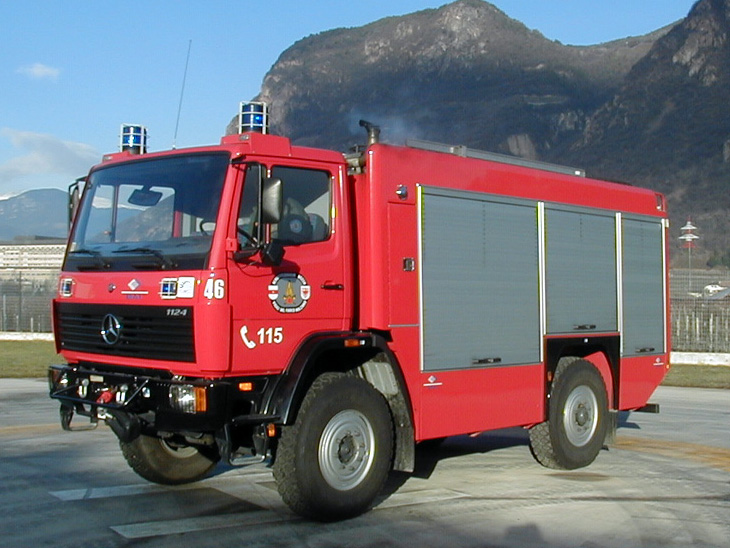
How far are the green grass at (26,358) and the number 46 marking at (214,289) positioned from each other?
40.9 ft

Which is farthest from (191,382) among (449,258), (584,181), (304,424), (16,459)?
(584,181)

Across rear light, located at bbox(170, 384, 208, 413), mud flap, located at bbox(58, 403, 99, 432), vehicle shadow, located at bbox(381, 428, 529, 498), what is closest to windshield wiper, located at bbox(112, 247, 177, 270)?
rear light, located at bbox(170, 384, 208, 413)

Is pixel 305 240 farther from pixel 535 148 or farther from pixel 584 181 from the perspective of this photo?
pixel 535 148

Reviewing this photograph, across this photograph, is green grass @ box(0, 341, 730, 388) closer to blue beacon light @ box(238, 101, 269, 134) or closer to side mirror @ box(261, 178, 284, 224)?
blue beacon light @ box(238, 101, 269, 134)

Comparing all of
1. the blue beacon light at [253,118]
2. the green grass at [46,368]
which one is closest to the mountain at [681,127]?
the green grass at [46,368]

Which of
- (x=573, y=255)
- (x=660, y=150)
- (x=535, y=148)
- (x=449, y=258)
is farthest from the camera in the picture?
(x=535, y=148)

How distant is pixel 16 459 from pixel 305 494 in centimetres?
439

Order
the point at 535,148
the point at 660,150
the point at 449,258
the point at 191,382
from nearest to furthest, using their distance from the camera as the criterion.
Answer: the point at 191,382 → the point at 449,258 → the point at 660,150 → the point at 535,148

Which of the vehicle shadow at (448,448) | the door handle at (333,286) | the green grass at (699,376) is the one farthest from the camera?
the green grass at (699,376)

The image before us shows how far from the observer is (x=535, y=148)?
16312 centimetres

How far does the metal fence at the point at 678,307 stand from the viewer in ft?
84.2

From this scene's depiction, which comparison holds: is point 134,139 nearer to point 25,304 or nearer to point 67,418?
point 67,418

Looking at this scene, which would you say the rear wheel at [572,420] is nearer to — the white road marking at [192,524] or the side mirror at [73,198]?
the white road marking at [192,524]

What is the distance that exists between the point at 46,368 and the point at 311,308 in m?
18.4
